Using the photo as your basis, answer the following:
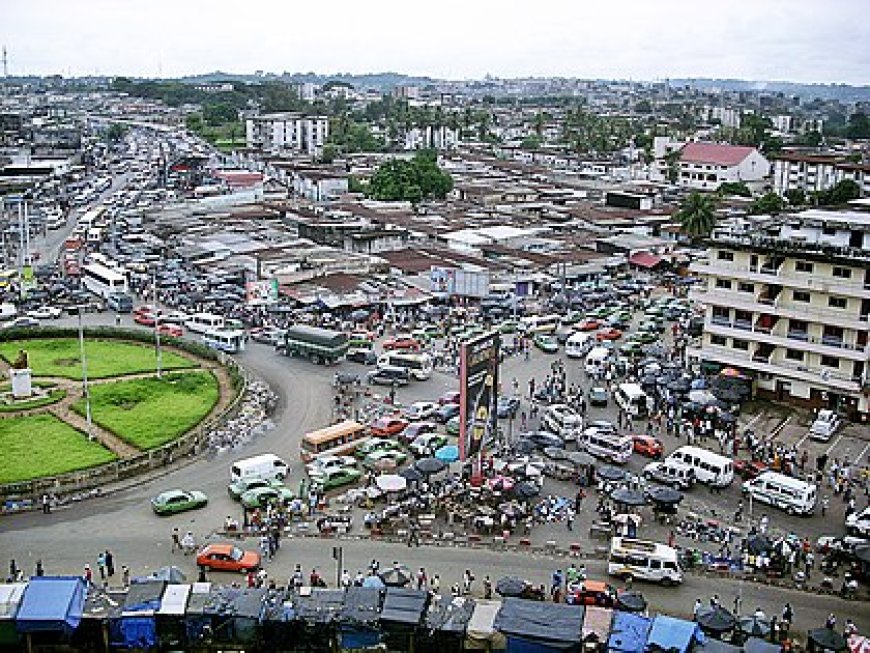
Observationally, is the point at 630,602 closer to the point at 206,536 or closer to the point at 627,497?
the point at 627,497

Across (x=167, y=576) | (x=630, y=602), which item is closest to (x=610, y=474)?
(x=630, y=602)

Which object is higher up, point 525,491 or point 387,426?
point 525,491

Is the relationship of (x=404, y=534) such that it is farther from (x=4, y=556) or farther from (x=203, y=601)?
(x=4, y=556)

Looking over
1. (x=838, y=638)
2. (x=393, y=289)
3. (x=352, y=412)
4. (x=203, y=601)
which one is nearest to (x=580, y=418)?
(x=352, y=412)

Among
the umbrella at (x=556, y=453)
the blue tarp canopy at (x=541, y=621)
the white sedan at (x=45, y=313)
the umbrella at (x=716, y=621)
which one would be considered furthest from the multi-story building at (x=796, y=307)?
the white sedan at (x=45, y=313)

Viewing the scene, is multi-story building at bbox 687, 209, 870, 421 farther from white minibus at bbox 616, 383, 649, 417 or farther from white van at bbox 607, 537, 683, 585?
white van at bbox 607, 537, 683, 585

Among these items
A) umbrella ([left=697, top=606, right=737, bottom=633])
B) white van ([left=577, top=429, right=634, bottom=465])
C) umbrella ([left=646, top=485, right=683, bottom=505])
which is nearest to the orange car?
umbrella ([left=697, top=606, right=737, bottom=633])

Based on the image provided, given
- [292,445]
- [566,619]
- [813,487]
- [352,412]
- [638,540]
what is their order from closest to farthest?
[566,619], [638,540], [813,487], [292,445], [352,412]
